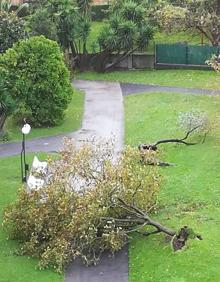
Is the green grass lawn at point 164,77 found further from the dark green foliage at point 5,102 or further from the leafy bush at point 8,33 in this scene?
the dark green foliage at point 5,102

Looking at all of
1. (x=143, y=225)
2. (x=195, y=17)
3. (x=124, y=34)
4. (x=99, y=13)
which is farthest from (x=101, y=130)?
(x=99, y=13)

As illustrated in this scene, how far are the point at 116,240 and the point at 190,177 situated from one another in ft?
18.7

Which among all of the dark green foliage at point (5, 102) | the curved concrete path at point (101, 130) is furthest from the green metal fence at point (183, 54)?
the dark green foliage at point (5, 102)

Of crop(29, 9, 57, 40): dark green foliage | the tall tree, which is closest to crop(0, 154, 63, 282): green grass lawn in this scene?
crop(29, 9, 57, 40): dark green foliage

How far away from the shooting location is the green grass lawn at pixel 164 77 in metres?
34.5

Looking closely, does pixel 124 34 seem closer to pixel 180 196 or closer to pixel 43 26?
pixel 43 26

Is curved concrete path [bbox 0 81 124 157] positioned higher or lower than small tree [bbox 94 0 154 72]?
lower

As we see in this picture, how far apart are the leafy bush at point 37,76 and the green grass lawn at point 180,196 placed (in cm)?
314

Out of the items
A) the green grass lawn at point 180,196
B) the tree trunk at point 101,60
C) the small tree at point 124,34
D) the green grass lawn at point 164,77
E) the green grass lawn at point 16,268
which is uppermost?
the small tree at point 124,34

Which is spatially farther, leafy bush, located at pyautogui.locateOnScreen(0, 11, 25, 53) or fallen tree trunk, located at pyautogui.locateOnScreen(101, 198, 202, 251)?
leafy bush, located at pyautogui.locateOnScreen(0, 11, 25, 53)

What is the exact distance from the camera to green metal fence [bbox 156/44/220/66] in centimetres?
3675

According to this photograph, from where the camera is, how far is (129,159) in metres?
17.5

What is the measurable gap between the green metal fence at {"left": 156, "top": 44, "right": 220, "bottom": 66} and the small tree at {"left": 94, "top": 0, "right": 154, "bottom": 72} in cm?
121

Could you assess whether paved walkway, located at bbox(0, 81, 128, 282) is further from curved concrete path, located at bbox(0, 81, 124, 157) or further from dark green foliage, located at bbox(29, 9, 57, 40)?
dark green foliage, located at bbox(29, 9, 57, 40)
